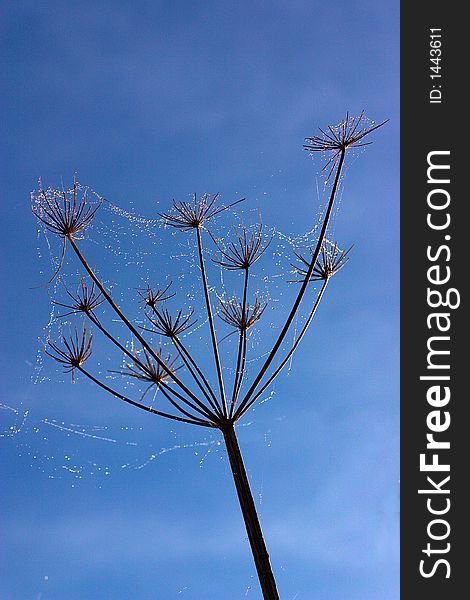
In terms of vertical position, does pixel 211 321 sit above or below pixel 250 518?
above

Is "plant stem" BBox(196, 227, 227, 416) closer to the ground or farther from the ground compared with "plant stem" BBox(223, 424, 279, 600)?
farther from the ground

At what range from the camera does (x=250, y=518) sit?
6.29m

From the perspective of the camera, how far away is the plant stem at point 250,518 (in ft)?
19.8

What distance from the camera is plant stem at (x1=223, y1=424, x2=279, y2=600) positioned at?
19.8 ft

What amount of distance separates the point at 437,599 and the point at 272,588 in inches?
65.1

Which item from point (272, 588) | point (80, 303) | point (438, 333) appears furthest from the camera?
point (80, 303)

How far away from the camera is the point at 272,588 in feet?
19.7

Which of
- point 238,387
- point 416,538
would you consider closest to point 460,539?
point 416,538

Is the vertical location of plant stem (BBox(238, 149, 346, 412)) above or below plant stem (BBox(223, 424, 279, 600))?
above

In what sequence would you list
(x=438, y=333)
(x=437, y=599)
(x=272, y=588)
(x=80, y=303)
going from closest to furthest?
(x=272, y=588), (x=437, y=599), (x=438, y=333), (x=80, y=303)

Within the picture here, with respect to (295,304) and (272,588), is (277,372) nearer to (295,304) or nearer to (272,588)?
(295,304)

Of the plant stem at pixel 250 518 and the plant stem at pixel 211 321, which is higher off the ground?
the plant stem at pixel 211 321

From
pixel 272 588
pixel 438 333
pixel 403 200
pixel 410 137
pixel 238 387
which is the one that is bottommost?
pixel 272 588

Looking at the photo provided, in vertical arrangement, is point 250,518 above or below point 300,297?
below
